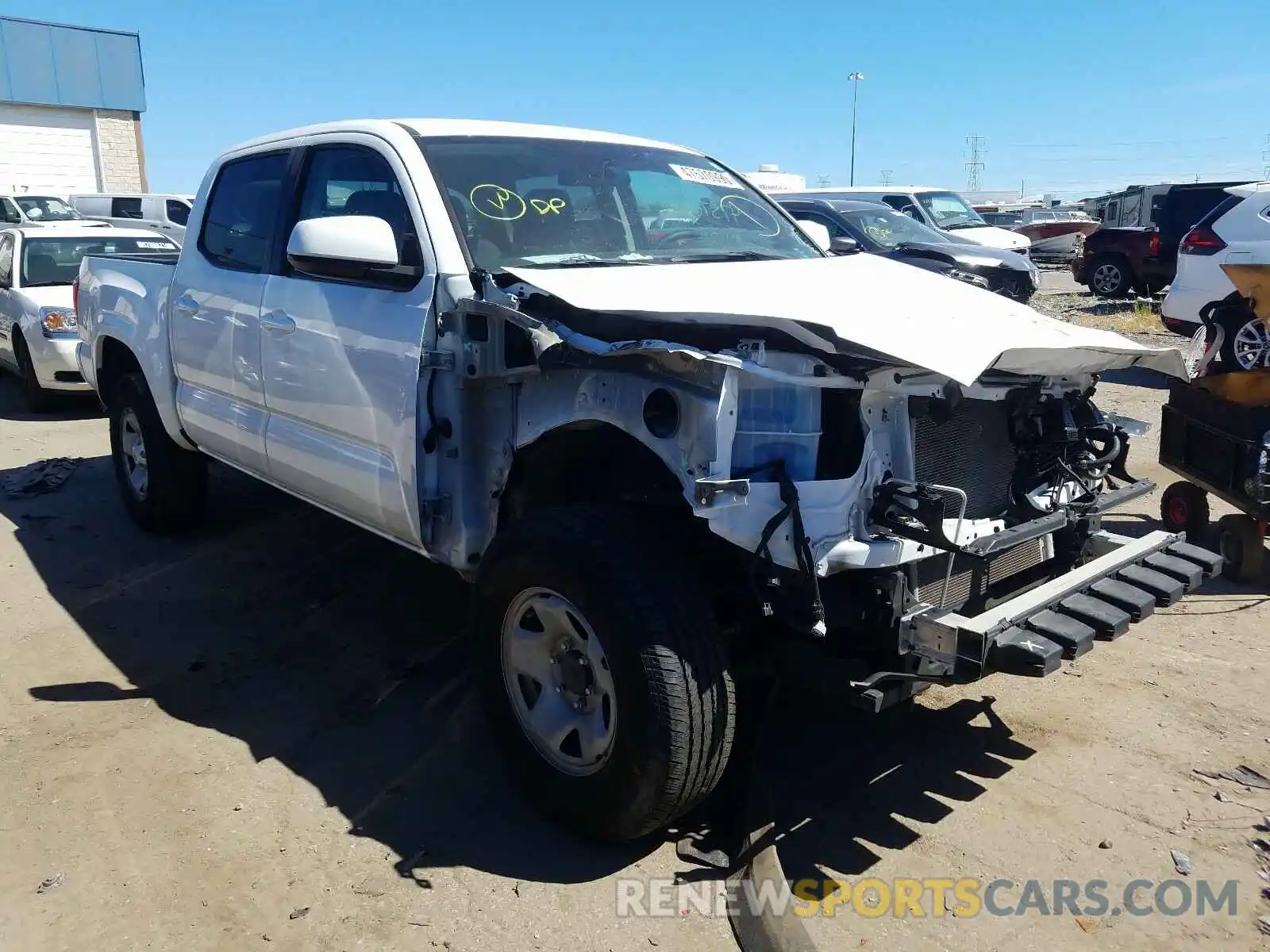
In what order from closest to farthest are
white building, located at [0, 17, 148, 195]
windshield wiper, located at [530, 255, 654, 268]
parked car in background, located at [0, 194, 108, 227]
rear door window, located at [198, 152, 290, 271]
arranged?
1. windshield wiper, located at [530, 255, 654, 268]
2. rear door window, located at [198, 152, 290, 271]
3. parked car in background, located at [0, 194, 108, 227]
4. white building, located at [0, 17, 148, 195]

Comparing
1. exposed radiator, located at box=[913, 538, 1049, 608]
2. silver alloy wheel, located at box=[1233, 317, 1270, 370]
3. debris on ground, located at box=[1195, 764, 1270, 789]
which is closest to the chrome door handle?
exposed radiator, located at box=[913, 538, 1049, 608]

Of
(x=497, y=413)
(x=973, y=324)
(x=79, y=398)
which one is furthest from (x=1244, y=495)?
(x=79, y=398)

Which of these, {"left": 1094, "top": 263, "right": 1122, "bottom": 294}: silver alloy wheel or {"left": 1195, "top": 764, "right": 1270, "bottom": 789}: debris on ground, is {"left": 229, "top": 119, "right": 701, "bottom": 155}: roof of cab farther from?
{"left": 1094, "top": 263, "right": 1122, "bottom": 294}: silver alloy wheel

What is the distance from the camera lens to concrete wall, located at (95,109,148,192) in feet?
105

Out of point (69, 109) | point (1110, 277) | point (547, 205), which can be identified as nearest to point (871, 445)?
point (547, 205)

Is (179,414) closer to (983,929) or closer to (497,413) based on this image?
(497,413)

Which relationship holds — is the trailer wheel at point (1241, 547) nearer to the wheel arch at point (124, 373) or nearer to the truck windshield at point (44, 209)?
the wheel arch at point (124, 373)

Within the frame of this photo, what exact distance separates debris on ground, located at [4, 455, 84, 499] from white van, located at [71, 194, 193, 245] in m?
12.2

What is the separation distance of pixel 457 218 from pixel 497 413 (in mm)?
710

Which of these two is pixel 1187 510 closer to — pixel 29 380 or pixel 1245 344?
pixel 1245 344

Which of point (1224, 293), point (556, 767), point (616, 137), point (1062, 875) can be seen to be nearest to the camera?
point (1062, 875)

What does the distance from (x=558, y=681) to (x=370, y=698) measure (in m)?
1.22

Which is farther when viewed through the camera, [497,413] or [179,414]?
[179,414]

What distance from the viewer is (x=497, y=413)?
345 centimetres
